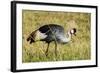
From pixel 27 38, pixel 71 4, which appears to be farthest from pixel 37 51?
pixel 71 4

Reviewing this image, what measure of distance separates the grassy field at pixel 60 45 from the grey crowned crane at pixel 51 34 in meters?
0.02

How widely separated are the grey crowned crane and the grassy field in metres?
0.02

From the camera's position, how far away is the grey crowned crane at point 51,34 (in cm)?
158

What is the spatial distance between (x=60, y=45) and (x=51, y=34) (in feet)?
0.35

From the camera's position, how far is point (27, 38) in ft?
5.10

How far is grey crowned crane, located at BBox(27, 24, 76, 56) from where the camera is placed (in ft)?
5.18

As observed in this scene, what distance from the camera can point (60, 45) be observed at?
1.65 m

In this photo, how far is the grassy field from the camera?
1.56m

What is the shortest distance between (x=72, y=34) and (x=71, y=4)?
8.7 inches

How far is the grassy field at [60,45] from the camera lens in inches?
61.3

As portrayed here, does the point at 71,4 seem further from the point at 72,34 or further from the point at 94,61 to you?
the point at 94,61

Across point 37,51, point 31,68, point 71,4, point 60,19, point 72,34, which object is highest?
point 71,4

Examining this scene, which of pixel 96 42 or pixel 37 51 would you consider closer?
pixel 37 51

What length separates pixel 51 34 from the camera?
1625 mm
